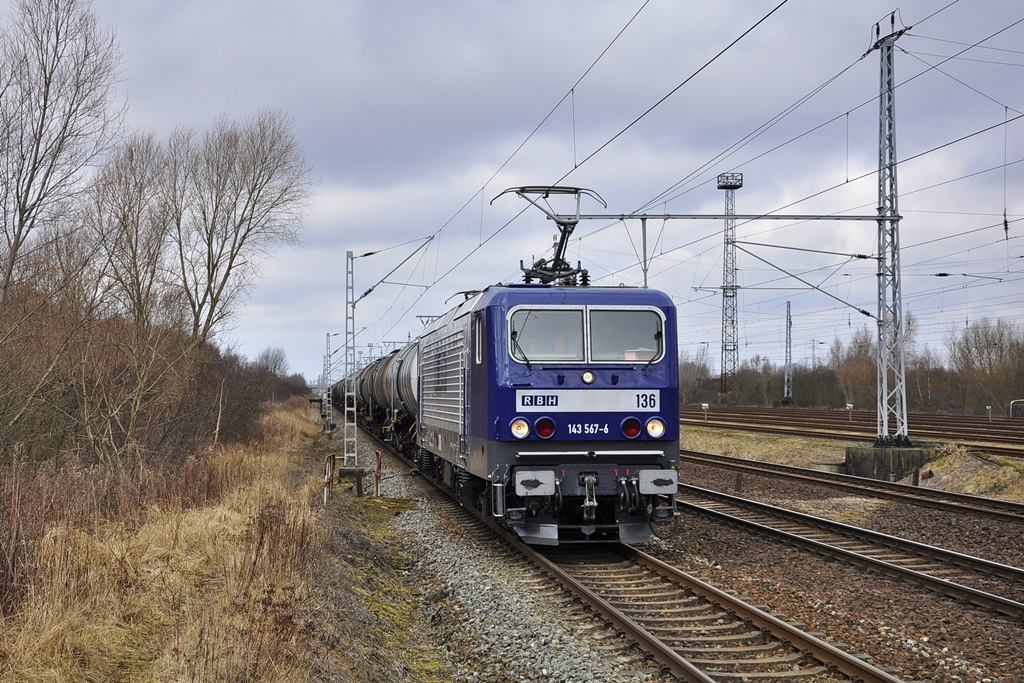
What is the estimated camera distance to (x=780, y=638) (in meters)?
6.83

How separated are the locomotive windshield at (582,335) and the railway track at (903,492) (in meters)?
6.36

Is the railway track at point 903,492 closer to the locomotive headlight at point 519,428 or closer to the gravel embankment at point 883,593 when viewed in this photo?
the gravel embankment at point 883,593

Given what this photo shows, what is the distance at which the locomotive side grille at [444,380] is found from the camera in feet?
39.4

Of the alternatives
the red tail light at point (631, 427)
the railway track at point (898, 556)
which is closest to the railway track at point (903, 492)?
the railway track at point (898, 556)

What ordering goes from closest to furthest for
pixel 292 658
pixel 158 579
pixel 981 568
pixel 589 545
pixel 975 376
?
pixel 292 658
pixel 158 579
pixel 981 568
pixel 589 545
pixel 975 376

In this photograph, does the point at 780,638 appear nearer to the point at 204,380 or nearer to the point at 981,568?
the point at 981,568

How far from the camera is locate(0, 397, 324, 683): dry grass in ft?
18.0

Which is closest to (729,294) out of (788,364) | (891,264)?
(788,364)

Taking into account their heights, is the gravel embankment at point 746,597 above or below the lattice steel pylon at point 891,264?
below

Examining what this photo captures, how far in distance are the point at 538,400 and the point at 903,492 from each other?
9180mm

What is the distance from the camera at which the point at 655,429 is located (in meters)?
10.0

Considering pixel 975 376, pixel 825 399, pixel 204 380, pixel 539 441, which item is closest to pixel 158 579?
pixel 539 441

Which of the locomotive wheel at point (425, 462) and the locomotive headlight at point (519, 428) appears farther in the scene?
the locomotive wheel at point (425, 462)

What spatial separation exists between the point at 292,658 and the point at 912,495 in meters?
12.9
